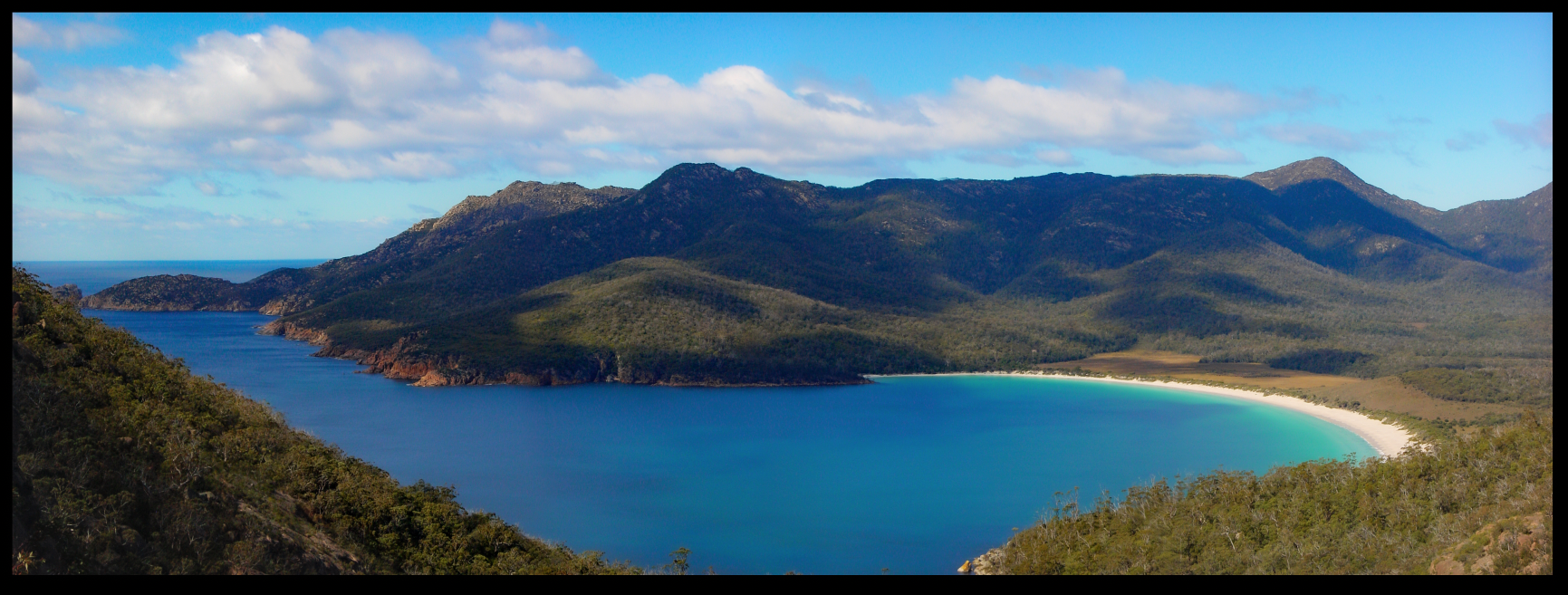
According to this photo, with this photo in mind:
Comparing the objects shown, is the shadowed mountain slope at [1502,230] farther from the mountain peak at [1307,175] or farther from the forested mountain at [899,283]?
the mountain peak at [1307,175]

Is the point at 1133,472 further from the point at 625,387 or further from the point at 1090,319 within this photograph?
the point at 1090,319

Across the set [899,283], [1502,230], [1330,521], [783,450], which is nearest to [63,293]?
[783,450]

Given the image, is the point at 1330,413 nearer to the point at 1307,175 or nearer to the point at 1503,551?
the point at 1503,551

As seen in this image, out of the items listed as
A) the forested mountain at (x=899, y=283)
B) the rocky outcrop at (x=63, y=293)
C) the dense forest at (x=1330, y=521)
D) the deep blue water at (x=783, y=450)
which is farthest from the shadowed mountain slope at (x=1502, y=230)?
the rocky outcrop at (x=63, y=293)

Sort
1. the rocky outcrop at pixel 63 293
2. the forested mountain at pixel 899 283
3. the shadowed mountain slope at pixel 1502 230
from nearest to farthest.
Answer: the rocky outcrop at pixel 63 293, the forested mountain at pixel 899 283, the shadowed mountain slope at pixel 1502 230

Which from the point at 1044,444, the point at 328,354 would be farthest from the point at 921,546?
the point at 328,354

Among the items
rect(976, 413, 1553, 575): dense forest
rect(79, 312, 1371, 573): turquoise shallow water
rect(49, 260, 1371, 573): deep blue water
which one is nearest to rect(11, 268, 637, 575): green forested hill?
rect(49, 260, 1371, 573): deep blue water
